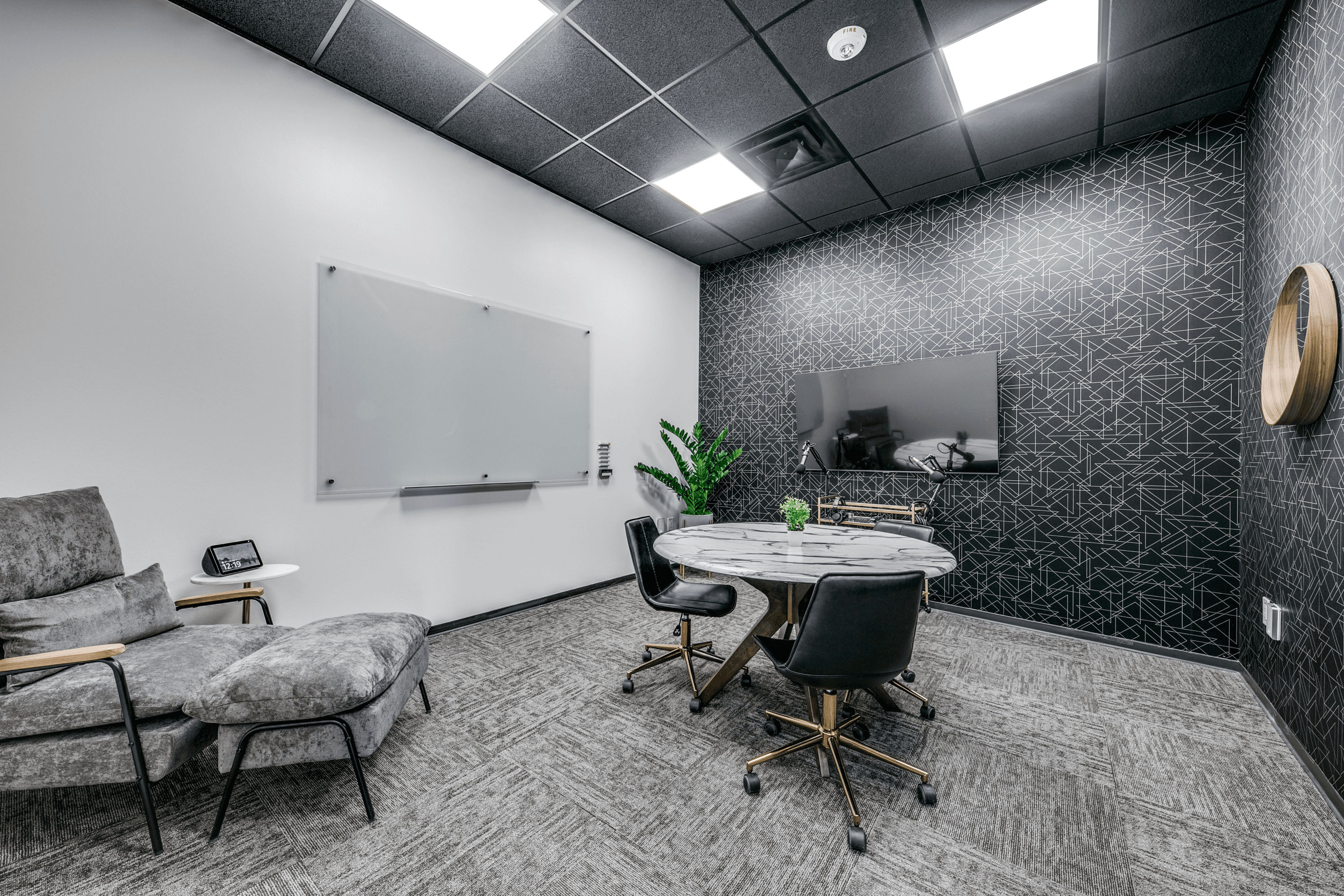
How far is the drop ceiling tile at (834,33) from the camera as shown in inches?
94.7

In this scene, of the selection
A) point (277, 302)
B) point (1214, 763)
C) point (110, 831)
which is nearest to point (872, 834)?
point (1214, 763)

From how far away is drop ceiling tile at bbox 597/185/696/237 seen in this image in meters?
4.20

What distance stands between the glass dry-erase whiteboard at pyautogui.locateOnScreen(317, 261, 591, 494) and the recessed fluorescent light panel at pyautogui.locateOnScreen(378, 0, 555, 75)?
1.34 m

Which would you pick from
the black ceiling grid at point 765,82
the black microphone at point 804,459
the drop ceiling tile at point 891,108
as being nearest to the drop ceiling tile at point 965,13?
the black ceiling grid at point 765,82

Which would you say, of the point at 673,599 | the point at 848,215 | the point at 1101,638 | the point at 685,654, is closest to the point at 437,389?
the point at 673,599

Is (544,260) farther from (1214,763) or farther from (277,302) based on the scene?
(1214,763)

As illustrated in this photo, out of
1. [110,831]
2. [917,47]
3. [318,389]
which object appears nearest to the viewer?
[110,831]

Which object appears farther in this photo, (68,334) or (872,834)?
(68,334)

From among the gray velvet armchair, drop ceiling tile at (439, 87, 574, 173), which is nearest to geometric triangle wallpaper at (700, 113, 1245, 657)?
drop ceiling tile at (439, 87, 574, 173)

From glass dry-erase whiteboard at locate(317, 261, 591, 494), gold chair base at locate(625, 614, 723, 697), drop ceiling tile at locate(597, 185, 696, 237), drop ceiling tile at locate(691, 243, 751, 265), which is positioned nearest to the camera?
gold chair base at locate(625, 614, 723, 697)

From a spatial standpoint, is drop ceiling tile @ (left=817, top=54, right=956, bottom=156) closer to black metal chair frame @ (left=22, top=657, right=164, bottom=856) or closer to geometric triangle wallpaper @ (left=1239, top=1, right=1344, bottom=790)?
geometric triangle wallpaper @ (left=1239, top=1, right=1344, bottom=790)

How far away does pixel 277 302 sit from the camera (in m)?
2.77

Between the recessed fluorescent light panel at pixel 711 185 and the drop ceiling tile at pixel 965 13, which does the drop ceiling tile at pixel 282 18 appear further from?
the drop ceiling tile at pixel 965 13

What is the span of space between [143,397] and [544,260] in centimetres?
263
